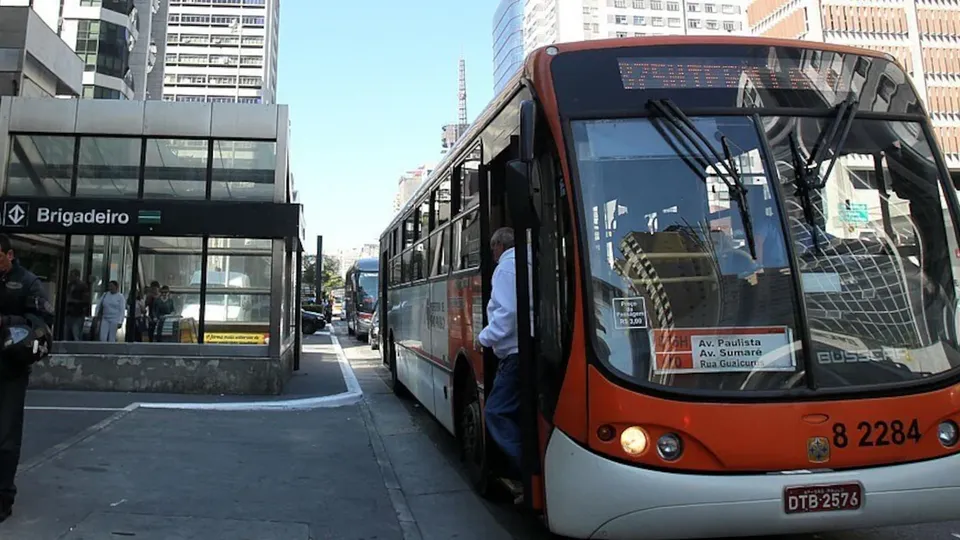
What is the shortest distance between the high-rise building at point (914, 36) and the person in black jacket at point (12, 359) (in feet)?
259

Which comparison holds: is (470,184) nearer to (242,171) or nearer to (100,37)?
(242,171)

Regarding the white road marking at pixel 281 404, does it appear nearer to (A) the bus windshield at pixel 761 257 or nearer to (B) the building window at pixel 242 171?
(B) the building window at pixel 242 171

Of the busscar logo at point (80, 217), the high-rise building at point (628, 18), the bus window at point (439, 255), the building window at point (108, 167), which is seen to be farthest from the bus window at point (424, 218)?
the high-rise building at point (628, 18)

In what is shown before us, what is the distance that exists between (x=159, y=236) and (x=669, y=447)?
1032cm

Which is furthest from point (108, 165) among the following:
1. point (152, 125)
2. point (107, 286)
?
point (107, 286)

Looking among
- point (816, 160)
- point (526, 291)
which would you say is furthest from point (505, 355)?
point (816, 160)

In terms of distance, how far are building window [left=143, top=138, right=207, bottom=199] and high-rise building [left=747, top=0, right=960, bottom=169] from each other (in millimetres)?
73397

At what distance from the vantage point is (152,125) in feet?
37.5

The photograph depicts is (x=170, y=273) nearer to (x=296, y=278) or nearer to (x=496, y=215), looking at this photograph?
(x=296, y=278)

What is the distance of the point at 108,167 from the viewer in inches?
451

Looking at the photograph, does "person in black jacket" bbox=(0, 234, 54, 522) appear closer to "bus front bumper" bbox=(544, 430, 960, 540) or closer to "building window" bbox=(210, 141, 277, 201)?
"bus front bumper" bbox=(544, 430, 960, 540)

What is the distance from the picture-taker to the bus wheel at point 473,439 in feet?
18.3

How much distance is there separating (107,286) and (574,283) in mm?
Answer: 10628

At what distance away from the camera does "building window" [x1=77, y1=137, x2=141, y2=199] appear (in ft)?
37.4
